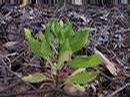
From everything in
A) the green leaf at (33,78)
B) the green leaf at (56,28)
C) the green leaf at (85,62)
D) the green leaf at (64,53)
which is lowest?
the green leaf at (33,78)

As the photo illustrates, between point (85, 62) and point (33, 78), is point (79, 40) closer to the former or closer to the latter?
point (85, 62)

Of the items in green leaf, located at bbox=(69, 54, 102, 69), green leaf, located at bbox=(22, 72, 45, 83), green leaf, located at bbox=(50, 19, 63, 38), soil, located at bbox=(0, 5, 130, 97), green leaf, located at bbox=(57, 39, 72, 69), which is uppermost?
green leaf, located at bbox=(50, 19, 63, 38)

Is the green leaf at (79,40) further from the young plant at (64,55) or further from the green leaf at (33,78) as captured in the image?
the green leaf at (33,78)

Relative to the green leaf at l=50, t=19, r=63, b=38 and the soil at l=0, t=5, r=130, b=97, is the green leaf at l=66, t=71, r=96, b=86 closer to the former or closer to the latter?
the soil at l=0, t=5, r=130, b=97

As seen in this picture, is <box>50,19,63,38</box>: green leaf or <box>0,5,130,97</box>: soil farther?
<box>50,19,63,38</box>: green leaf

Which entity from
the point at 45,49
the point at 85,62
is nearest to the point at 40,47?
the point at 45,49

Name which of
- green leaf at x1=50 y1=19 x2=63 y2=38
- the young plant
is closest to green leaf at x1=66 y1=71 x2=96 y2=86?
the young plant

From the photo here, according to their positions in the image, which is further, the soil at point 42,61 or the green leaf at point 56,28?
the green leaf at point 56,28

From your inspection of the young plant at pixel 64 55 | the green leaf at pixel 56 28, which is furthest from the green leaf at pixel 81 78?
the green leaf at pixel 56 28
